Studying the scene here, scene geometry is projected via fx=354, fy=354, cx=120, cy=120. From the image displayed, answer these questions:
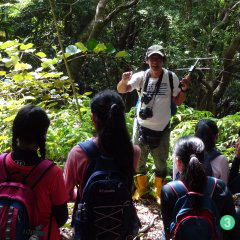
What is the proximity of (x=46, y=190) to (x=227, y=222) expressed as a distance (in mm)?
1176

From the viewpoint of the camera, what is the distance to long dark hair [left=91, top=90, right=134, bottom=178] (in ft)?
7.37

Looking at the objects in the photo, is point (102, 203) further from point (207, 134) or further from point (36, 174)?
point (207, 134)

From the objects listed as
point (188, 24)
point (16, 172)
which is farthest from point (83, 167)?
point (188, 24)

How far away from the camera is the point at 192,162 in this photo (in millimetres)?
2160

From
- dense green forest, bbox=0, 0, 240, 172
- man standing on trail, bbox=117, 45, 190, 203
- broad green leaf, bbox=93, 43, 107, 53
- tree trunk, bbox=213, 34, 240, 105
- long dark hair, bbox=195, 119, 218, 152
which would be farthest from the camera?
tree trunk, bbox=213, 34, 240, 105

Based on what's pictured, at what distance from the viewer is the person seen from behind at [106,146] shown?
7.38 feet

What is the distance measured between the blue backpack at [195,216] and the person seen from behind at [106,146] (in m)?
0.33

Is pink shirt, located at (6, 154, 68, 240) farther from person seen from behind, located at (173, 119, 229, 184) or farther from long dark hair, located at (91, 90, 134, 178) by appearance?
person seen from behind, located at (173, 119, 229, 184)

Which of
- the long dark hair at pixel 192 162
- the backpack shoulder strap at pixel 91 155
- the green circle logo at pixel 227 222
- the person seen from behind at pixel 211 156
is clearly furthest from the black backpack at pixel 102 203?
the person seen from behind at pixel 211 156

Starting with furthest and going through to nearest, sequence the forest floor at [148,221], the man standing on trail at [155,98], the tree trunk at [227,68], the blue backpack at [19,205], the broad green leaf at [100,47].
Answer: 1. the tree trunk at [227,68]
2. the man standing on trail at [155,98]
3. the broad green leaf at [100,47]
4. the forest floor at [148,221]
5. the blue backpack at [19,205]

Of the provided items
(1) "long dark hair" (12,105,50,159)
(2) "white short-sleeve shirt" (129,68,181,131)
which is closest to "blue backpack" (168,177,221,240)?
(1) "long dark hair" (12,105,50,159)

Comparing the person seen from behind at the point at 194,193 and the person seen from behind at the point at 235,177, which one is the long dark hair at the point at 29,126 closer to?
the person seen from behind at the point at 194,193

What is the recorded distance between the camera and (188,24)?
9.68 meters

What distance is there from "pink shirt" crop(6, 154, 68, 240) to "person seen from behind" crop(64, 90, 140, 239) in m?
0.15
